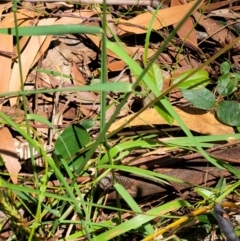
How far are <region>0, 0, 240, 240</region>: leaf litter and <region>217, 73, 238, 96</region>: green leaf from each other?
58 mm

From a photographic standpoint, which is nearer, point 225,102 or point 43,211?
point 43,211

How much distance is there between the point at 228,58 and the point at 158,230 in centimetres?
71

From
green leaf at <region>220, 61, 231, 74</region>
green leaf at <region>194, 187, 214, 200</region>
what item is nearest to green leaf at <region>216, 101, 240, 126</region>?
green leaf at <region>220, 61, 231, 74</region>

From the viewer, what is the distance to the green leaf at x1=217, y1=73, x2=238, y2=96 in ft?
5.04

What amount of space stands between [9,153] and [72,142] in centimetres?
20

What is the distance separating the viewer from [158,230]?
128 centimetres

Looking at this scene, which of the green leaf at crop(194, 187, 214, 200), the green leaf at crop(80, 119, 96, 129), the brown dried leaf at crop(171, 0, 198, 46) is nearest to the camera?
the green leaf at crop(194, 187, 214, 200)

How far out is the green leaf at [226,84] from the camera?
1.54 meters

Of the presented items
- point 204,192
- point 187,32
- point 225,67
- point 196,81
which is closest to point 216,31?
point 187,32

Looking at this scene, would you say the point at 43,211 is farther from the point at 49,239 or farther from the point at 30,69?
the point at 30,69

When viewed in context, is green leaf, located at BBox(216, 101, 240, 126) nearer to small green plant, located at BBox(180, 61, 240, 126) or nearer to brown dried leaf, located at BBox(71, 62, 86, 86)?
small green plant, located at BBox(180, 61, 240, 126)

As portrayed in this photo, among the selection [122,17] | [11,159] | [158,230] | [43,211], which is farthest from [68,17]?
[158,230]

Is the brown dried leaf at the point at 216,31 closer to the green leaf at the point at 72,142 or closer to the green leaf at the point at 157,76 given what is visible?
the green leaf at the point at 157,76

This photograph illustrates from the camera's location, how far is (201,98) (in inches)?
59.4
